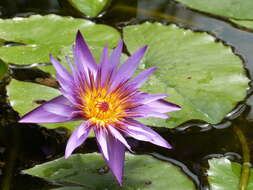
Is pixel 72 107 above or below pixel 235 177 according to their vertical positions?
above

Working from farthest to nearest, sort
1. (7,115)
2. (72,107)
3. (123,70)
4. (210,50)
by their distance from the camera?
(210,50) → (7,115) → (123,70) → (72,107)

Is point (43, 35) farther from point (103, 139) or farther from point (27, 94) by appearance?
point (103, 139)

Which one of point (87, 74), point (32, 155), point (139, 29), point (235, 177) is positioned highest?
point (87, 74)

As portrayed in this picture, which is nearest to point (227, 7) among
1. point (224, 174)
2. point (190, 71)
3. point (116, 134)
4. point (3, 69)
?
point (190, 71)

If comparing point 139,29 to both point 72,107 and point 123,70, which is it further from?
point 72,107

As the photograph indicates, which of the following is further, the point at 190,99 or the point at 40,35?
the point at 40,35

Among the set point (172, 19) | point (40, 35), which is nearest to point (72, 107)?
point (40, 35)
